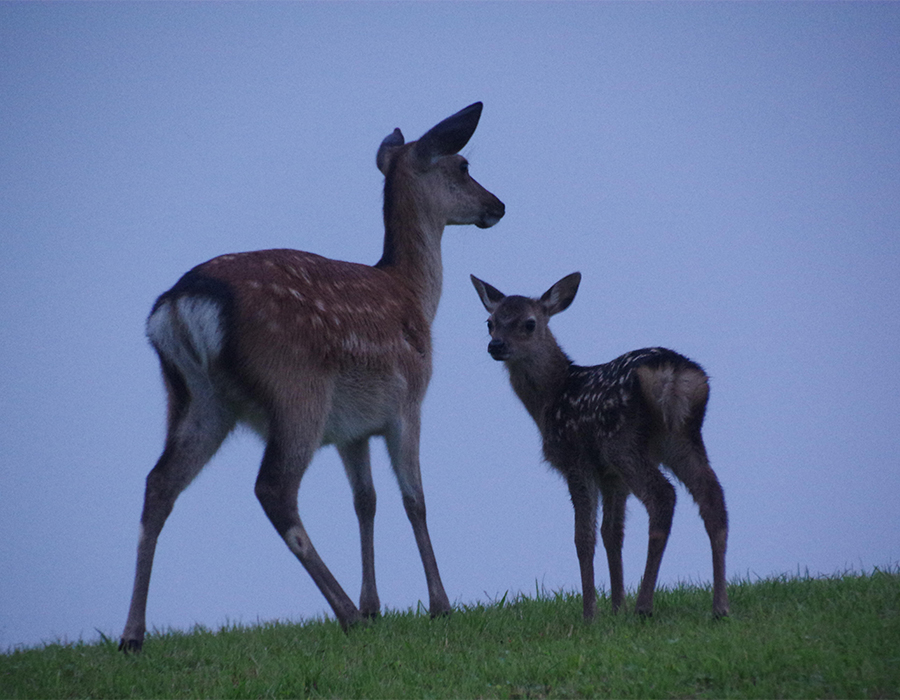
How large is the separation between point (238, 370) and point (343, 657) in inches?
73.0

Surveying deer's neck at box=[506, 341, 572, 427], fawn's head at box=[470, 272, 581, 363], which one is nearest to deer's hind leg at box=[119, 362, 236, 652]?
fawn's head at box=[470, 272, 581, 363]

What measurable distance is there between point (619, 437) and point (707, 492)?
2.16ft

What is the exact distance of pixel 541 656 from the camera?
5.45 meters

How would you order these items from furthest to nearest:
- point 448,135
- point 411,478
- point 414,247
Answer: point 448,135 < point 414,247 < point 411,478

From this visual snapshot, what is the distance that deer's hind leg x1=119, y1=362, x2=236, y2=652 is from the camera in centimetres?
641

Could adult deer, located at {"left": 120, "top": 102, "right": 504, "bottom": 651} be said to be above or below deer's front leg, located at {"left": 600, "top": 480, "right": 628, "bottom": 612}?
above

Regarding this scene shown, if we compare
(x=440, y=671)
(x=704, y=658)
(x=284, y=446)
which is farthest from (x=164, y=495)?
(x=704, y=658)

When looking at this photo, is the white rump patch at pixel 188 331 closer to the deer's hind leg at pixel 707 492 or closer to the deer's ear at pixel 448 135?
the deer's hind leg at pixel 707 492

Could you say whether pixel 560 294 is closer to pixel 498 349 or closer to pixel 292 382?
pixel 498 349

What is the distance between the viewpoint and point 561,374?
7.79m

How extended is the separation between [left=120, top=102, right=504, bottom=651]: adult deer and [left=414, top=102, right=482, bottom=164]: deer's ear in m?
1.59

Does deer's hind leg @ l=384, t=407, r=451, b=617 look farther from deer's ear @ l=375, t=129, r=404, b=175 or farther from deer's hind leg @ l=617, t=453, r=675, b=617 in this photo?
deer's ear @ l=375, t=129, r=404, b=175

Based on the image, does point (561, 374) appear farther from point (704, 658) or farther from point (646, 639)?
point (704, 658)

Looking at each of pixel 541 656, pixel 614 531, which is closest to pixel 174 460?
pixel 541 656
